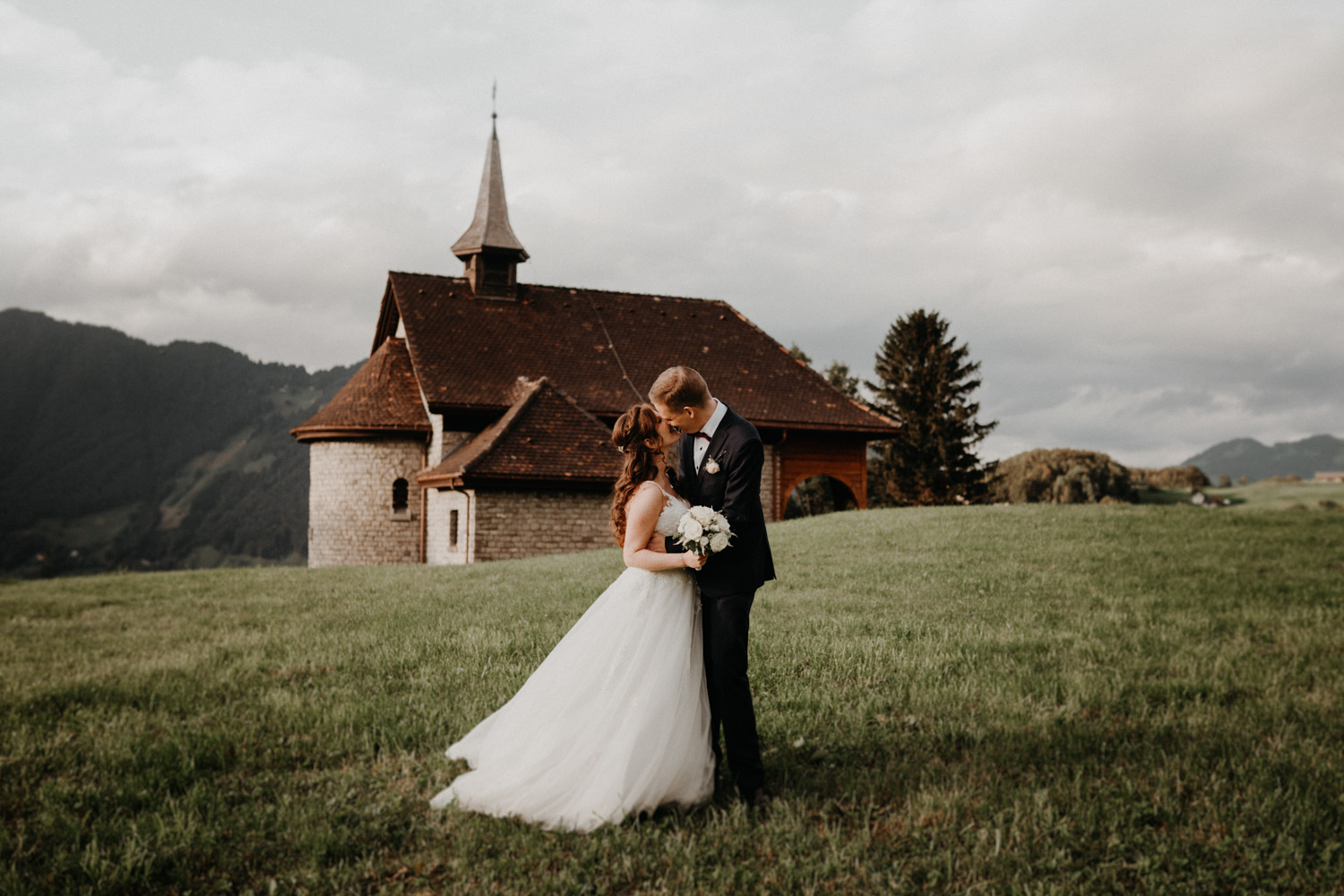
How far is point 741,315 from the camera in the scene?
1367 inches

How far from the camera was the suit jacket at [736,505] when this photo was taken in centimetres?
451

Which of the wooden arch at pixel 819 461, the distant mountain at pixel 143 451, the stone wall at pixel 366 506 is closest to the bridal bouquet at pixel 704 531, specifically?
the stone wall at pixel 366 506

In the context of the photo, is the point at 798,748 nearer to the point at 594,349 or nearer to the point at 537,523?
the point at 537,523

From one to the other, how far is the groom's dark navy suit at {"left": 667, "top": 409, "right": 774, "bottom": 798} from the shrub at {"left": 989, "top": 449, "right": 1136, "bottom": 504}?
42623 mm

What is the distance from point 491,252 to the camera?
105 ft

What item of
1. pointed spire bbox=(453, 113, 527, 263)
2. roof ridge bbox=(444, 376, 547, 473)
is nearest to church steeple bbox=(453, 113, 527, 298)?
pointed spire bbox=(453, 113, 527, 263)

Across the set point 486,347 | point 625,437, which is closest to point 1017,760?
point 625,437

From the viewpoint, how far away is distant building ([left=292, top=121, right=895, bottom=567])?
2373 centimetres

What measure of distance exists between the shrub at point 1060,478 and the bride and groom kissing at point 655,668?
42.7 m

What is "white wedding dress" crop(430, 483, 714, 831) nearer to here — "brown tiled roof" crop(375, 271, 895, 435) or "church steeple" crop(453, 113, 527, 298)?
"brown tiled roof" crop(375, 271, 895, 435)

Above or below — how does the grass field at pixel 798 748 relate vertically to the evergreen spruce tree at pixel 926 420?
below

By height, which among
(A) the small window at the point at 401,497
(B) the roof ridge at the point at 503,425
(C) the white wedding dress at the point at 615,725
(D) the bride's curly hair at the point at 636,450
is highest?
(B) the roof ridge at the point at 503,425

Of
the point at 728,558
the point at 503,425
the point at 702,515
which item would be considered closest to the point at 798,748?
the point at 728,558

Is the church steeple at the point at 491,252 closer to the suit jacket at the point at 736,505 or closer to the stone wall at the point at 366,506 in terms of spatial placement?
the stone wall at the point at 366,506
